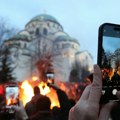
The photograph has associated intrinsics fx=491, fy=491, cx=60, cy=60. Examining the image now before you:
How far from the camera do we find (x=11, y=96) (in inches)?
178

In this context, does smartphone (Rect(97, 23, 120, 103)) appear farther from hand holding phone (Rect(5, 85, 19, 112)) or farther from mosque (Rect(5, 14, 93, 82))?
mosque (Rect(5, 14, 93, 82))

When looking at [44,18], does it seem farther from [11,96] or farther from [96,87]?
[96,87]

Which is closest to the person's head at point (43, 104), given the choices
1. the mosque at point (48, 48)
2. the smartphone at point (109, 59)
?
the smartphone at point (109, 59)

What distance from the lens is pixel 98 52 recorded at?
6.62 feet

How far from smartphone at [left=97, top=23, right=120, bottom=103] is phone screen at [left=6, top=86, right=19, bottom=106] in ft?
6.95

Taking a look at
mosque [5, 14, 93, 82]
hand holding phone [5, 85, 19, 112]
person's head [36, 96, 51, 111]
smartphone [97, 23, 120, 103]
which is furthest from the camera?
mosque [5, 14, 93, 82]

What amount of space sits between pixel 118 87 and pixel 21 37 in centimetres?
8530

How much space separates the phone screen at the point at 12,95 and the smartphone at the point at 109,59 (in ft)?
6.95

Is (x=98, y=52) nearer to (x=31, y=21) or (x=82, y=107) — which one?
(x=82, y=107)

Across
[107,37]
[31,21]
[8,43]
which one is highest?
[31,21]

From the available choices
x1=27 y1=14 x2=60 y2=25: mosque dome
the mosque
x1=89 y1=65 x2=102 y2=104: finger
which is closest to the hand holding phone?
x1=89 y1=65 x2=102 y2=104: finger

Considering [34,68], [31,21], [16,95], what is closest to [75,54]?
[31,21]

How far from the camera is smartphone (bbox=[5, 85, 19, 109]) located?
13.6 ft

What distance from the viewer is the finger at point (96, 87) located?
1765mm
